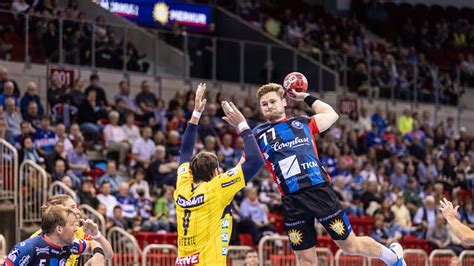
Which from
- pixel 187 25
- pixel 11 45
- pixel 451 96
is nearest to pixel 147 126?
pixel 11 45

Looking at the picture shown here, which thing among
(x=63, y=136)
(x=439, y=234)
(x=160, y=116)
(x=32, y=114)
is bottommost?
(x=439, y=234)

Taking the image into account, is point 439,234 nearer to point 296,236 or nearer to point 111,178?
point 111,178

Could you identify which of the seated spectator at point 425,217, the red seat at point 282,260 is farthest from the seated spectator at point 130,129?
the seated spectator at point 425,217

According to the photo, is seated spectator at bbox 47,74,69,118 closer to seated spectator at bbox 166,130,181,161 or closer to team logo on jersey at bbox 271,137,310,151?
seated spectator at bbox 166,130,181,161

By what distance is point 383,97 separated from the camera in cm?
3148

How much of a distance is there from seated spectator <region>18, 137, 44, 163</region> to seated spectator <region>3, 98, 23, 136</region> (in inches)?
40.9

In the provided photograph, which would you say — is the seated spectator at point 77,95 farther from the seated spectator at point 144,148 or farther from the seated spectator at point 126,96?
the seated spectator at point 144,148

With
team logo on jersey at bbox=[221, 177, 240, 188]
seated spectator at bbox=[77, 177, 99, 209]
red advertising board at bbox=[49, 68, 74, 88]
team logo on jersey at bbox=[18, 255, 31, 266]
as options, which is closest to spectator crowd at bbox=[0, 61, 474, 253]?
seated spectator at bbox=[77, 177, 99, 209]

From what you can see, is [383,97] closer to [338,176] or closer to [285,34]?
[285,34]

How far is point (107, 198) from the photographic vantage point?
20.1 metres

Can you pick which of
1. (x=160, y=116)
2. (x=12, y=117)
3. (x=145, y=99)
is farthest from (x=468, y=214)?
(x=12, y=117)

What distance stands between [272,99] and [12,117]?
33.5ft

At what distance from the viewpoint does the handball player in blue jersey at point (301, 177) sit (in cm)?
1213

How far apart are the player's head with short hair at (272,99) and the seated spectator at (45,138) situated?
9477mm
